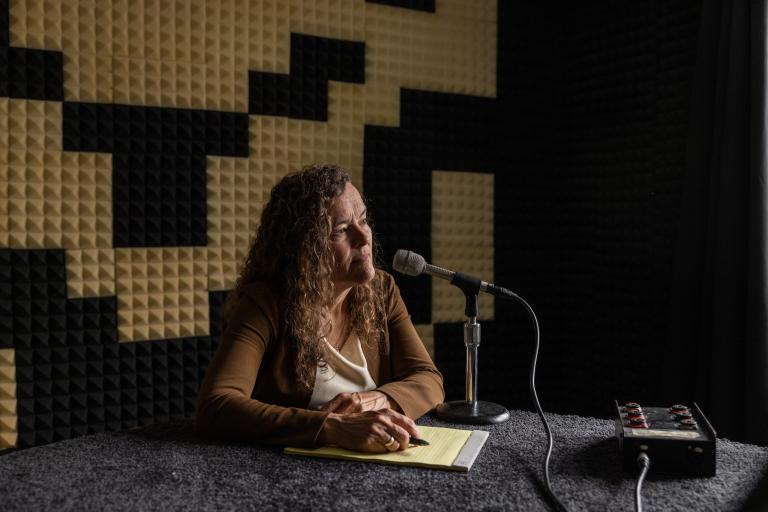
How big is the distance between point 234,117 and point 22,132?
674mm

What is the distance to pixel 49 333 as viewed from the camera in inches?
91.4


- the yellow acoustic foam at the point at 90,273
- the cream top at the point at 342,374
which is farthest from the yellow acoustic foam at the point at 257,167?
the cream top at the point at 342,374

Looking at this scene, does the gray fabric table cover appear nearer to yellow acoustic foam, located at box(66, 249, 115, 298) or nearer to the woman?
the woman

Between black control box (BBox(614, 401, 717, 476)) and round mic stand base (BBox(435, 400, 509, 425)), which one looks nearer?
black control box (BBox(614, 401, 717, 476))

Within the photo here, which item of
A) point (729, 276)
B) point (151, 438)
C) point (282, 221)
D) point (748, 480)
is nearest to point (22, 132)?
point (282, 221)

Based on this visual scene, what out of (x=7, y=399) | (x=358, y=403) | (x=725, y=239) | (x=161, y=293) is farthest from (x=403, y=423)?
(x=725, y=239)

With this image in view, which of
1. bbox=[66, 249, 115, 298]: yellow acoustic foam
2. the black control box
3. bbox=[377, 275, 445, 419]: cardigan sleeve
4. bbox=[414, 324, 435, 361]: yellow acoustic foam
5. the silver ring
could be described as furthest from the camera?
bbox=[414, 324, 435, 361]: yellow acoustic foam

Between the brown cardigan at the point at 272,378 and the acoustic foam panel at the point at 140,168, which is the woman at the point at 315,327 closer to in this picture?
the brown cardigan at the point at 272,378

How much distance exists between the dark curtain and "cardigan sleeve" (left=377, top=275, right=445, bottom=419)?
3.82 ft

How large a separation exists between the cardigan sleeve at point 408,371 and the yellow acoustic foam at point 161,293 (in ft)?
2.84

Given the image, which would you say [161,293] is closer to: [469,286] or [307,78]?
[307,78]

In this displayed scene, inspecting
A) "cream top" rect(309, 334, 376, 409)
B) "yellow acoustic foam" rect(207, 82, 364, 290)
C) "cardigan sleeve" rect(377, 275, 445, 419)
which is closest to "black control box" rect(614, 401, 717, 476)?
"cardigan sleeve" rect(377, 275, 445, 419)

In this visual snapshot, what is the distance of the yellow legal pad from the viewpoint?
1288 mm

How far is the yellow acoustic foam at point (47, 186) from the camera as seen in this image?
2250 millimetres
